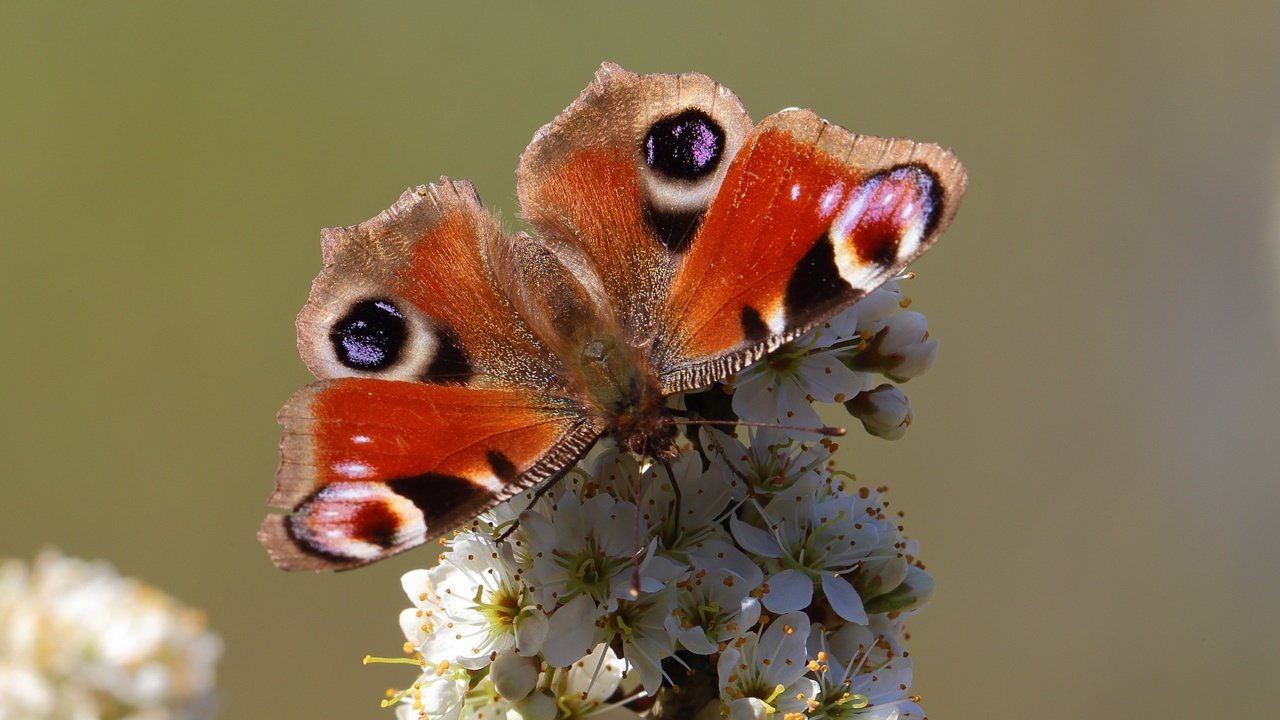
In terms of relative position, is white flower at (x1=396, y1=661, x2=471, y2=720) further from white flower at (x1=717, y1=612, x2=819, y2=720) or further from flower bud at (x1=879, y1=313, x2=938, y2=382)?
flower bud at (x1=879, y1=313, x2=938, y2=382)

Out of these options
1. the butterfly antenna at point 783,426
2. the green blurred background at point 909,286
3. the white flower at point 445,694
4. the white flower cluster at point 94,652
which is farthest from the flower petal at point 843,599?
the green blurred background at point 909,286

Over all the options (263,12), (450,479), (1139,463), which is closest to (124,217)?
(263,12)

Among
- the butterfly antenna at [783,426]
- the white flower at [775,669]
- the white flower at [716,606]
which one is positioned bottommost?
the white flower at [775,669]

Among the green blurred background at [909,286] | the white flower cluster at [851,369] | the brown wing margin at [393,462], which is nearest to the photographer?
the brown wing margin at [393,462]

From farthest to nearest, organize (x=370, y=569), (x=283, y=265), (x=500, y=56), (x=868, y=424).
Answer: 1. (x=500, y=56)
2. (x=283, y=265)
3. (x=370, y=569)
4. (x=868, y=424)

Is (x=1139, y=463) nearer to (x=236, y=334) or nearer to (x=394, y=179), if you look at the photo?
(x=394, y=179)

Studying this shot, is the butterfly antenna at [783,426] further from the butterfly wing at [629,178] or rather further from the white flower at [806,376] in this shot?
the butterfly wing at [629,178]

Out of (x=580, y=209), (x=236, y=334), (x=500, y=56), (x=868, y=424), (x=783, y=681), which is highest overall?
(x=500, y=56)
